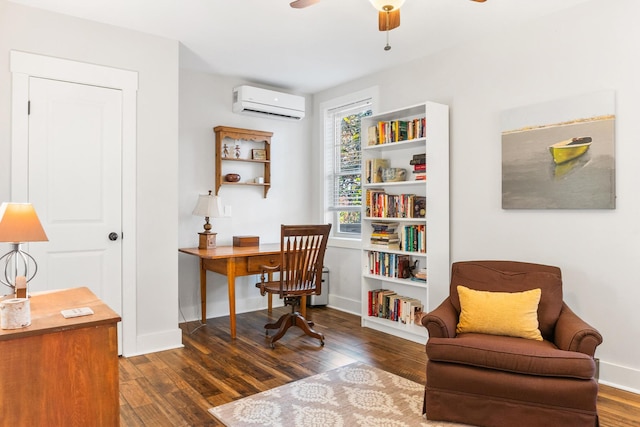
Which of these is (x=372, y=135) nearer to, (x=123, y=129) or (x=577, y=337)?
(x=123, y=129)

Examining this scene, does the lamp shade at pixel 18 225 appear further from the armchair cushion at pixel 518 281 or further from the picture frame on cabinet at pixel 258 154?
the picture frame on cabinet at pixel 258 154

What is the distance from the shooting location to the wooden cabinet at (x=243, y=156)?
4496 millimetres

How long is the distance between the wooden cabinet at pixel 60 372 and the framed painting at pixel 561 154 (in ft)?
9.44

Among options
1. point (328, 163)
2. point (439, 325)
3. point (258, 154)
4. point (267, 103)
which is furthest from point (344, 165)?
point (439, 325)

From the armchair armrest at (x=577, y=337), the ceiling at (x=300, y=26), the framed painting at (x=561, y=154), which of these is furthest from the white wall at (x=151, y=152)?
the armchair armrest at (x=577, y=337)

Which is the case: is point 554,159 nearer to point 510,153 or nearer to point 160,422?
point 510,153

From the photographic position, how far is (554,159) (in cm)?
303

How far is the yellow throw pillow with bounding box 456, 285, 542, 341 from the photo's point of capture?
2.49 metres

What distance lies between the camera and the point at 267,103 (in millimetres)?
4605

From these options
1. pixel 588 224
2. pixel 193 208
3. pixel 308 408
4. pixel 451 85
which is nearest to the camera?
pixel 308 408

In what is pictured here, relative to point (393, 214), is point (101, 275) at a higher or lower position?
lower

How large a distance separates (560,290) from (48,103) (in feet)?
12.2

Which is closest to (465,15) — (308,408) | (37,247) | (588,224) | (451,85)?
(451,85)

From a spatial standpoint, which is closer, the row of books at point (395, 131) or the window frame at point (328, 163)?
the row of books at point (395, 131)
